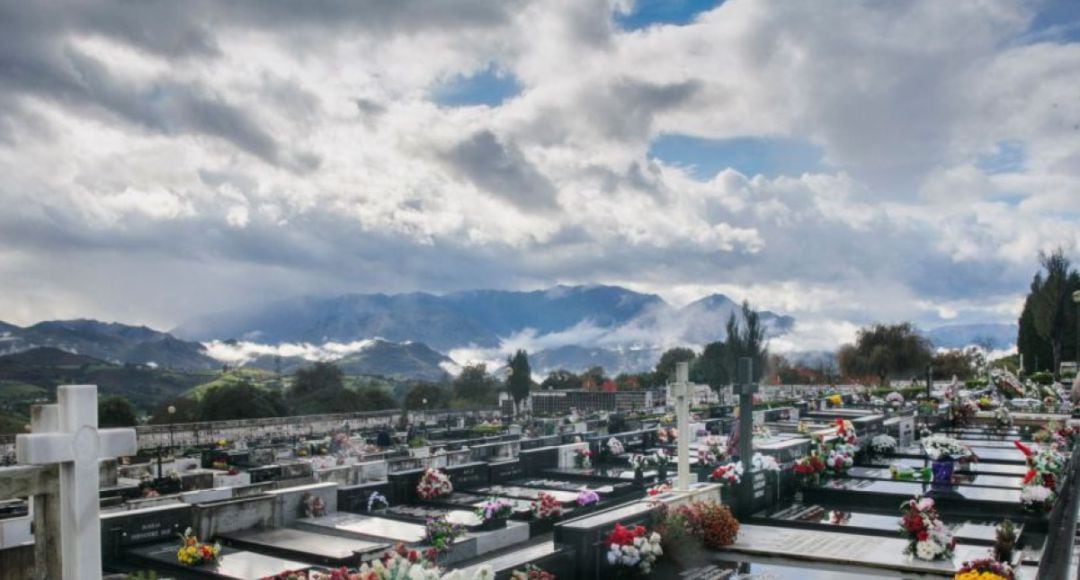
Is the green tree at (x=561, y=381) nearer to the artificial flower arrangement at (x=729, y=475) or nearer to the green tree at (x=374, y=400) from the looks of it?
the green tree at (x=374, y=400)

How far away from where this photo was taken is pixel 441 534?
11.9m

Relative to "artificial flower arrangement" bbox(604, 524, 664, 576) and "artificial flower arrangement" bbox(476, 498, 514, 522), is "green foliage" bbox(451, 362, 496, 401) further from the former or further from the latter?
"artificial flower arrangement" bbox(604, 524, 664, 576)

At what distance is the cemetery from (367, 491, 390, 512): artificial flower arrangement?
→ 0.08 feet

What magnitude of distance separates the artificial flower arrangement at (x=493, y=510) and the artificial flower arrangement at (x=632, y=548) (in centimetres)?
363

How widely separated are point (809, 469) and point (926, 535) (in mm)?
5295

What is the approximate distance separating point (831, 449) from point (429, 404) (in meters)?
57.1

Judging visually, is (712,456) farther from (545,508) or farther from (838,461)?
(545,508)

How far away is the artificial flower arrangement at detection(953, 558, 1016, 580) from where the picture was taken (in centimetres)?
820

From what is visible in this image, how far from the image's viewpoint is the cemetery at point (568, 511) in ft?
17.8

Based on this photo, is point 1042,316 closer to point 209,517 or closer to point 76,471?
point 209,517

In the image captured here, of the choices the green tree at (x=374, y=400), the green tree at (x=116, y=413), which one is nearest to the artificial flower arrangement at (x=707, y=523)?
the green tree at (x=116, y=413)

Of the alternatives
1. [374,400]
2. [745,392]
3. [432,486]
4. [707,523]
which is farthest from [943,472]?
[374,400]

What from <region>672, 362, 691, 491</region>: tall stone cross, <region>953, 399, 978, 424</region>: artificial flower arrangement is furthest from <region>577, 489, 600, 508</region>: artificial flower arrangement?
<region>953, 399, 978, 424</region>: artificial flower arrangement

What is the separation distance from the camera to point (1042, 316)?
57.5 metres
